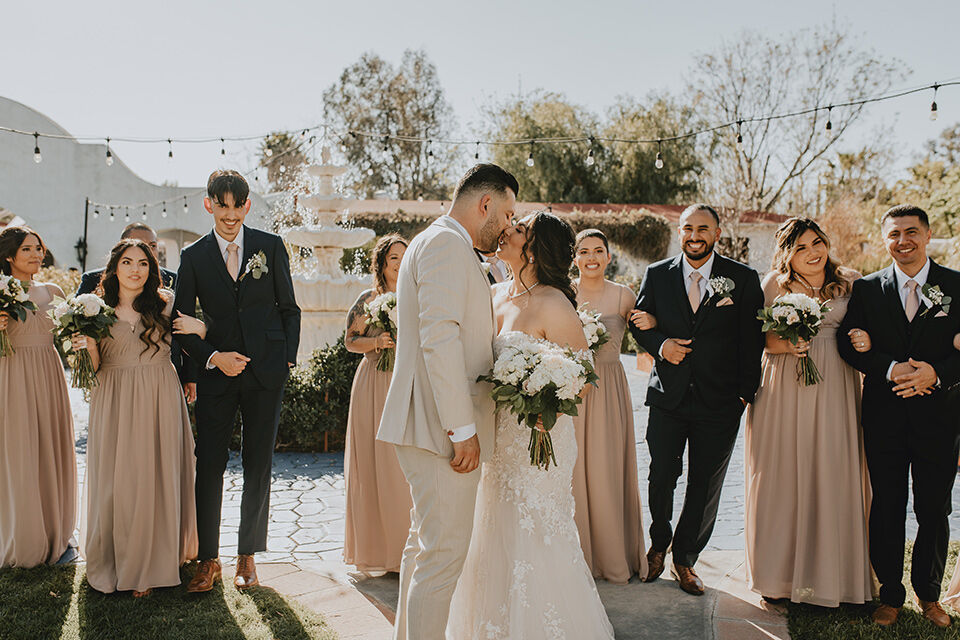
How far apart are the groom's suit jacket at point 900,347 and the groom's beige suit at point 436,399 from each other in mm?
2495

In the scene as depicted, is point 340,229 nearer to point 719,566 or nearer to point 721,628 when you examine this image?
point 719,566

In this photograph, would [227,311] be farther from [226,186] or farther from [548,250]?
[548,250]

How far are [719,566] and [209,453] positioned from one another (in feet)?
12.0

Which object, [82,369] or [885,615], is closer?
[885,615]

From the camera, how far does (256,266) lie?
4.55 metres

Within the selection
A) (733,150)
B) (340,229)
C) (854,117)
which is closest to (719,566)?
(340,229)

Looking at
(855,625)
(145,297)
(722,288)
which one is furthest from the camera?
(145,297)

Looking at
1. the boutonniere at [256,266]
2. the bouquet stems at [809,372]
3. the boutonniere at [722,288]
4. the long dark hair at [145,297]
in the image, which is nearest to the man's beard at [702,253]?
the boutonniere at [722,288]

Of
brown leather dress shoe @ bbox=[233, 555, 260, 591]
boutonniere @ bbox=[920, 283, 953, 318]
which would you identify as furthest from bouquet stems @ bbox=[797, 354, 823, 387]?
brown leather dress shoe @ bbox=[233, 555, 260, 591]

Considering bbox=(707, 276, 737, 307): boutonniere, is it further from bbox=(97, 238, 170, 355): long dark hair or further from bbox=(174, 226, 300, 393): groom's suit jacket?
bbox=(97, 238, 170, 355): long dark hair

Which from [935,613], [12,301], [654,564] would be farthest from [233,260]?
[935,613]

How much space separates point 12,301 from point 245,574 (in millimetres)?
2449

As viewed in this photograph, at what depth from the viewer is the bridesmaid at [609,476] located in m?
4.82

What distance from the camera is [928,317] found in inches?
166
